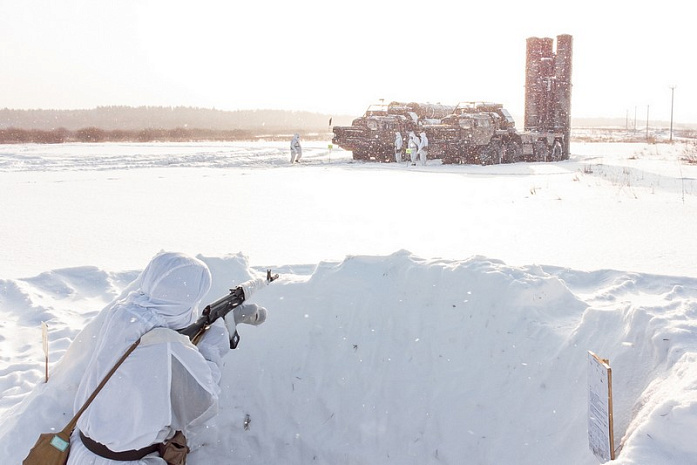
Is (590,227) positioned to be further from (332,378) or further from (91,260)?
(91,260)

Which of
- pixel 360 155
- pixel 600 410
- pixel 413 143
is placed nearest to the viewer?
pixel 600 410

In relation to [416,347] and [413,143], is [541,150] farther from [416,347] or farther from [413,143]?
[416,347]

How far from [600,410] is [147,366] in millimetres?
2138

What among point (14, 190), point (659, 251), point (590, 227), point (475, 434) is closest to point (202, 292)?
point (475, 434)

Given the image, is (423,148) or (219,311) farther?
(423,148)

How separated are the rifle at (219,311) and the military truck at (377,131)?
2137 cm

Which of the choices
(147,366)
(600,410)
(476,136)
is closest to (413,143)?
(476,136)

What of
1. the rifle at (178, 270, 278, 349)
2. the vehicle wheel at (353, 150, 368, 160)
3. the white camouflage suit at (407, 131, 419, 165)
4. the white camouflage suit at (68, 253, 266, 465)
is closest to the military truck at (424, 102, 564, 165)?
the white camouflage suit at (407, 131, 419, 165)

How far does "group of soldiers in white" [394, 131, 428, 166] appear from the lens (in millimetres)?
23453

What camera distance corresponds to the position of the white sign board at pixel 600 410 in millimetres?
2801

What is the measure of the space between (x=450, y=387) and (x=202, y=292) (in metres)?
2.39

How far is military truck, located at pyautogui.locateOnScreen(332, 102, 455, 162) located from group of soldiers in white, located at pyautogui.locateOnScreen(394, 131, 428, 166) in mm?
489

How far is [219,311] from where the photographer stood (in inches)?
131

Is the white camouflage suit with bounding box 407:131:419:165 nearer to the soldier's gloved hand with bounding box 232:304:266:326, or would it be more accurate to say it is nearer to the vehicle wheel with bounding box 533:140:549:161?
the vehicle wheel with bounding box 533:140:549:161
